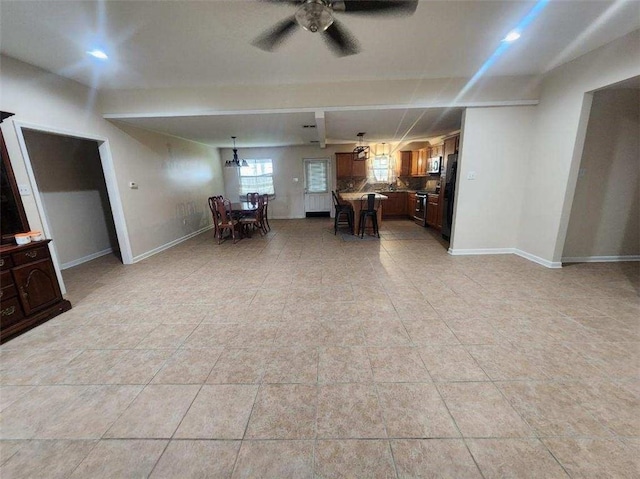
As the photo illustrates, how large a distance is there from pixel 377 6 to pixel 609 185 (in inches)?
152

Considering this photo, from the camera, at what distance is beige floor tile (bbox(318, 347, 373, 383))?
1.62 m

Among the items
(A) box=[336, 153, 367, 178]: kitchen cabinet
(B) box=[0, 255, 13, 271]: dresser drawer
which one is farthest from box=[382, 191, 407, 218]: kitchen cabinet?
(B) box=[0, 255, 13, 271]: dresser drawer

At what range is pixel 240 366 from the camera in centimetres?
175

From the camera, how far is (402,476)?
107cm

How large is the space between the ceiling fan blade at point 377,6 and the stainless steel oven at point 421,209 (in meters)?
5.06

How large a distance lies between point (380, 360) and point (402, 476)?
0.72 metres

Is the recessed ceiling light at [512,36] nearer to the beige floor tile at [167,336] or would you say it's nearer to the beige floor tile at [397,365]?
the beige floor tile at [397,365]

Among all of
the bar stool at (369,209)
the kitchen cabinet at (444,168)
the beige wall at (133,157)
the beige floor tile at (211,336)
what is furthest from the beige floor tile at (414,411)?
the kitchen cabinet at (444,168)

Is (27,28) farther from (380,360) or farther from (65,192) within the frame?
(380,360)

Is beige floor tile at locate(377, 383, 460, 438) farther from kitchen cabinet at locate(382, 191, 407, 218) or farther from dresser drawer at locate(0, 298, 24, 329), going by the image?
kitchen cabinet at locate(382, 191, 407, 218)

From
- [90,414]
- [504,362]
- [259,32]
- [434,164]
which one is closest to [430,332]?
[504,362]

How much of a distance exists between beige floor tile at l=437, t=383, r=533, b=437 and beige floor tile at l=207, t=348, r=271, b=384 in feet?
3.86

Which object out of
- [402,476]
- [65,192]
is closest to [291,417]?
[402,476]

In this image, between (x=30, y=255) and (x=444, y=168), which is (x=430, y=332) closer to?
(x=30, y=255)
